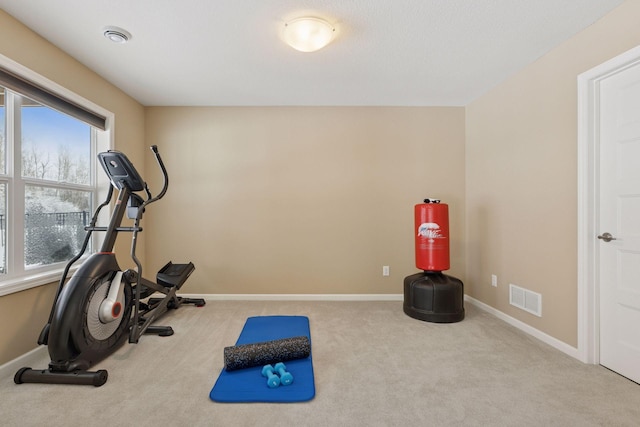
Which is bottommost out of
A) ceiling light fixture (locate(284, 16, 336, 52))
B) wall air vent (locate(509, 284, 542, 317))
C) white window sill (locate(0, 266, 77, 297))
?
wall air vent (locate(509, 284, 542, 317))

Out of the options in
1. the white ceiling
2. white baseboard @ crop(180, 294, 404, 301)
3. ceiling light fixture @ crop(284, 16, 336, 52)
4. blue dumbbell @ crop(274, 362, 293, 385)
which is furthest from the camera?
white baseboard @ crop(180, 294, 404, 301)

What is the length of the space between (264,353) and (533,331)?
242cm

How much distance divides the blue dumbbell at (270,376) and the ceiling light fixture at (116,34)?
270 cm

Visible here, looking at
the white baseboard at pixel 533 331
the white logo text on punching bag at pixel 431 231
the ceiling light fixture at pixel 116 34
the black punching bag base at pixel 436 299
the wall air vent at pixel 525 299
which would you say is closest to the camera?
the ceiling light fixture at pixel 116 34

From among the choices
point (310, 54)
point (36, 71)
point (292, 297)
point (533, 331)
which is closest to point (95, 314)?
point (36, 71)

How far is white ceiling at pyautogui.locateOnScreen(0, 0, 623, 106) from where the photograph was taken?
201 centimetres

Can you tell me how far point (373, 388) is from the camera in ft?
6.28

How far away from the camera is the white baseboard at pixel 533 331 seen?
235cm

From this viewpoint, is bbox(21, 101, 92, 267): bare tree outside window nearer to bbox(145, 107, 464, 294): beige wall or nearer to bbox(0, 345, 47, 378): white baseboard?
bbox(0, 345, 47, 378): white baseboard

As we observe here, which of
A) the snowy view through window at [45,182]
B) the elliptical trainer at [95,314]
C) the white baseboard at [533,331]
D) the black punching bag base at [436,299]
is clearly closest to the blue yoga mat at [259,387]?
the elliptical trainer at [95,314]

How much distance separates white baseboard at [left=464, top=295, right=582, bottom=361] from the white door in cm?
19

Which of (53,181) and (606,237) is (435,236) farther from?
(53,181)

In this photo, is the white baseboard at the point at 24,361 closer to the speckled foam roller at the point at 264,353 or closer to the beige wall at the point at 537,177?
the speckled foam roller at the point at 264,353

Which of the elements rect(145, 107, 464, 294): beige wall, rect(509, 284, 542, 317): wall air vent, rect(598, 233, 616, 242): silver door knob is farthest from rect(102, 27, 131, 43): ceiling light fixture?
rect(509, 284, 542, 317): wall air vent
